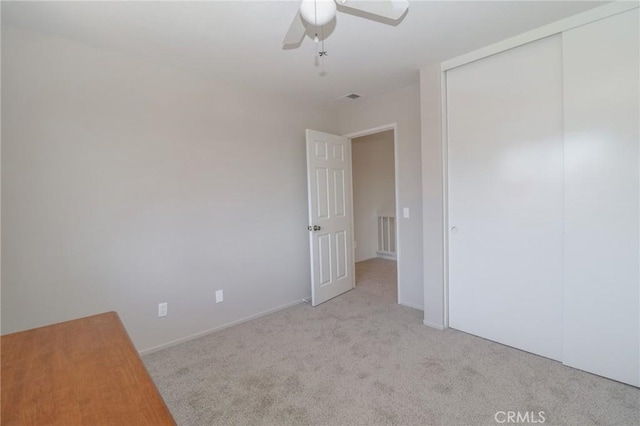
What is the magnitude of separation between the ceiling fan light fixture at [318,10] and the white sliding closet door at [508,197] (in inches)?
67.7

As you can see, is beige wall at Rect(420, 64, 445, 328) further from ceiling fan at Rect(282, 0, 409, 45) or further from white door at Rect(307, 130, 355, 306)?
ceiling fan at Rect(282, 0, 409, 45)

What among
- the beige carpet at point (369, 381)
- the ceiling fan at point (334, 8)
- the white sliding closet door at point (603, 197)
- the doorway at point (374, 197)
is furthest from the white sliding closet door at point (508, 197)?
the doorway at point (374, 197)

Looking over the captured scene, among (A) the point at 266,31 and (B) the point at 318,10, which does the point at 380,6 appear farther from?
(A) the point at 266,31

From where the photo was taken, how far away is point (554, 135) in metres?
2.18

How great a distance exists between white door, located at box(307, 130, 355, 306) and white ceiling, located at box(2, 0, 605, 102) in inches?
39.2

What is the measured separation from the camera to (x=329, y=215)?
12.1ft

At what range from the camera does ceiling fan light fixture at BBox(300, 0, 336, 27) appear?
1.37 m

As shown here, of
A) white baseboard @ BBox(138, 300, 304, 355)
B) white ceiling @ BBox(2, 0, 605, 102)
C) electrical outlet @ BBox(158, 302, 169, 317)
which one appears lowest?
white baseboard @ BBox(138, 300, 304, 355)

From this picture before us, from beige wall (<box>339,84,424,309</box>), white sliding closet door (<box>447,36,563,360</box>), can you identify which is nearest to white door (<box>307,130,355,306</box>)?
beige wall (<box>339,84,424,309</box>)

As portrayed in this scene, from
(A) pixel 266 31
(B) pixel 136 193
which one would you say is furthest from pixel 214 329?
(A) pixel 266 31

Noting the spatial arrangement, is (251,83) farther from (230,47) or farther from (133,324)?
(133,324)

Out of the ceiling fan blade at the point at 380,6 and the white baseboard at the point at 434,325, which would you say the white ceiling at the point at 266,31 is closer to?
the ceiling fan blade at the point at 380,6

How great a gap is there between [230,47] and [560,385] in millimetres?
3281

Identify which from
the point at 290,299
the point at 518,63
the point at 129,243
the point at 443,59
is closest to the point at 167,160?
the point at 129,243
